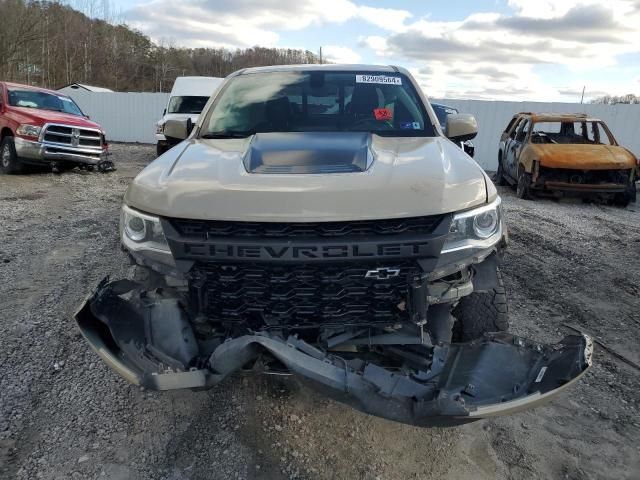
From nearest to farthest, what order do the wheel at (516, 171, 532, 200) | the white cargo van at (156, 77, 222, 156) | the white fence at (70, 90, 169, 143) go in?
1. the wheel at (516, 171, 532, 200)
2. the white cargo van at (156, 77, 222, 156)
3. the white fence at (70, 90, 169, 143)

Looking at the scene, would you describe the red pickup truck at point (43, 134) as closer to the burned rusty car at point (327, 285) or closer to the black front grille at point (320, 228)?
the burned rusty car at point (327, 285)

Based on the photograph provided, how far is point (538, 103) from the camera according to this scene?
16047mm

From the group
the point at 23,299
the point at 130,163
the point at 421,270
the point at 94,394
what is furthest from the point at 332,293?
the point at 130,163

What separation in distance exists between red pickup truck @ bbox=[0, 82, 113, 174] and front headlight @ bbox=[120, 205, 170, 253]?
390 inches

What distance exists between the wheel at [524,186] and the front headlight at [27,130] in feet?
32.2

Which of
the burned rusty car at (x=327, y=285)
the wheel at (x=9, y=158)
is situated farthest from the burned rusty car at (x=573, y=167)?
the wheel at (x=9, y=158)

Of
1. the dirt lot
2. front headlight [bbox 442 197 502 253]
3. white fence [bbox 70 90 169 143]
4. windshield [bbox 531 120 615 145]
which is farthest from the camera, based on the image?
white fence [bbox 70 90 169 143]

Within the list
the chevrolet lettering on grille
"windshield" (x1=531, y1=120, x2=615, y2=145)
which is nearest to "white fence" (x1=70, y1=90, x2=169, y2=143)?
"windshield" (x1=531, y1=120, x2=615, y2=145)

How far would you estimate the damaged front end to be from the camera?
82.2 inches

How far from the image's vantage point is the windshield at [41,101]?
11.5 meters

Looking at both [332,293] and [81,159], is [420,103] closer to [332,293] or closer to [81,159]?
[332,293]

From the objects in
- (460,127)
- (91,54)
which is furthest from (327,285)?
(91,54)

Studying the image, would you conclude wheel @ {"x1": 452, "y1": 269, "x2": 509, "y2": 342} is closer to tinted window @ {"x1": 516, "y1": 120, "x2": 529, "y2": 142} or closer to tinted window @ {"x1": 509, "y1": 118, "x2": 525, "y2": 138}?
tinted window @ {"x1": 516, "y1": 120, "x2": 529, "y2": 142}

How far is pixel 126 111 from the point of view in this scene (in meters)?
23.9
